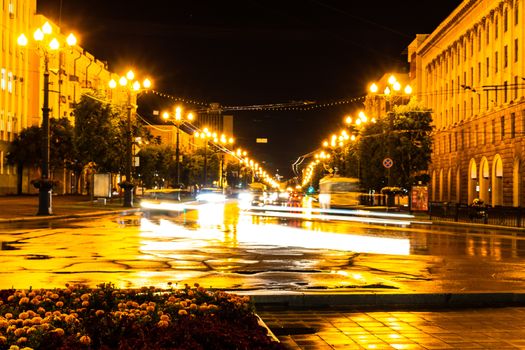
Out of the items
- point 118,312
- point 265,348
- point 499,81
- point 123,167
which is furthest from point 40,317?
point 499,81

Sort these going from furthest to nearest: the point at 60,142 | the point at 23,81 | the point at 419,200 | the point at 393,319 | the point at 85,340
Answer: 1. the point at 60,142
2. the point at 23,81
3. the point at 419,200
4. the point at 393,319
5. the point at 85,340

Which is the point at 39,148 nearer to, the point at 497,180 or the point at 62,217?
the point at 62,217

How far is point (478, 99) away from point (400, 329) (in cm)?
6202

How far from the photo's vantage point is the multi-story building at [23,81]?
67.2m


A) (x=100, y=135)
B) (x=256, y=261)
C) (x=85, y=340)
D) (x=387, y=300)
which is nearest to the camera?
(x=85, y=340)

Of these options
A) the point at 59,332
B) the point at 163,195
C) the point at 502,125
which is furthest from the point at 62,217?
the point at 502,125

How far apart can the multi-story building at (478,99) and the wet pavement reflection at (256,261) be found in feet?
90.2

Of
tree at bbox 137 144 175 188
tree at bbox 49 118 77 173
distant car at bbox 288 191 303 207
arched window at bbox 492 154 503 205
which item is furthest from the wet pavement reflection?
tree at bbox 137 144 175 188

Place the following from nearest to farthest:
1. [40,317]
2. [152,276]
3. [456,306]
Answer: [40,317] → [456,306] → [152,276]

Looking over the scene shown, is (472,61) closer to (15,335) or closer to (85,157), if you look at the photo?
(85,157)

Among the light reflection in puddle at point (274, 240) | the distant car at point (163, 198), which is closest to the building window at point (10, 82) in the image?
the distant car at point (163, 198)

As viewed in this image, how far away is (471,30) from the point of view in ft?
230

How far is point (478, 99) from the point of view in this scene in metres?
66.9

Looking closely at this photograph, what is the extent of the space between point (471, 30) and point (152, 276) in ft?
209
